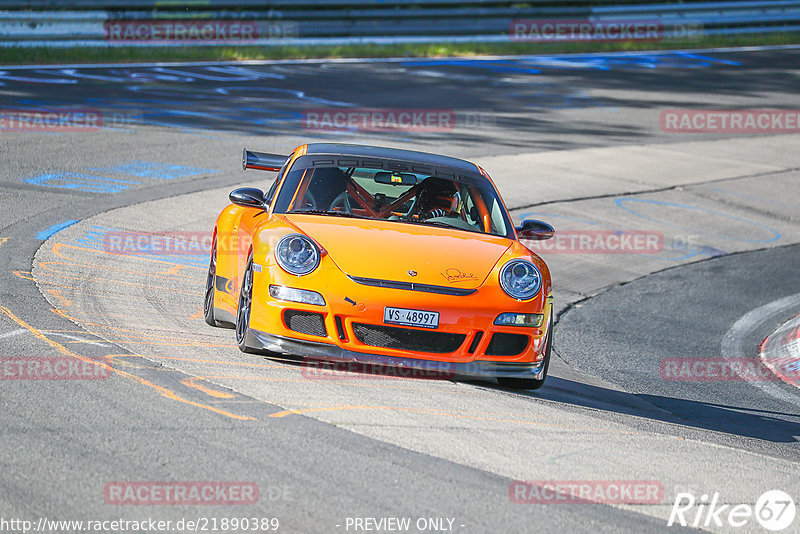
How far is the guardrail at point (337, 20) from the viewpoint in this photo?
2272 cm

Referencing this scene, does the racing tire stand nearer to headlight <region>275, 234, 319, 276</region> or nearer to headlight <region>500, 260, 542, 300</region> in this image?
headlight <region>275, 234, 319, 276</region>

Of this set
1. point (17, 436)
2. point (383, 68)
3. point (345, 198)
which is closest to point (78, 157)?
point (345, 198)

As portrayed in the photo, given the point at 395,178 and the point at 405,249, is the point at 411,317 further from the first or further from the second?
the point at 395,178

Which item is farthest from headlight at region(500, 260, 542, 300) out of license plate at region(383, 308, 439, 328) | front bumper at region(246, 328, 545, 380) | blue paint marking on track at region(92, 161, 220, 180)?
blue paint marking on track at region(92, 161, 220, 180)

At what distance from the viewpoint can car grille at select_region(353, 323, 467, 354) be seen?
6228mm

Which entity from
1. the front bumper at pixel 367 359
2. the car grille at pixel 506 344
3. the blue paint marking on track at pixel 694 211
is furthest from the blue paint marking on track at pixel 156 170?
the car grille at pixel 506 344

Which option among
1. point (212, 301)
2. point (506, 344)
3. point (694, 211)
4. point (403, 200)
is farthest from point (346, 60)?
point (506, 344)

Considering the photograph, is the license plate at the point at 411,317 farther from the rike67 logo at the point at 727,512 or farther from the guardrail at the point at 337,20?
the guardrail at the point at 337,20

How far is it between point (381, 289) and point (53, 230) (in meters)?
5.23

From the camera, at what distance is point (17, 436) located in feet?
15.9

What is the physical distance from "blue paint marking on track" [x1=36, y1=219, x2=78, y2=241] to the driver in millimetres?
4030

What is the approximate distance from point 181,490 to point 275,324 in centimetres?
194

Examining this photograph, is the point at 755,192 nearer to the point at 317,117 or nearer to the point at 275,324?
the point at 317,117

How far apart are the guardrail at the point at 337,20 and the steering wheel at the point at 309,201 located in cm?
1688
